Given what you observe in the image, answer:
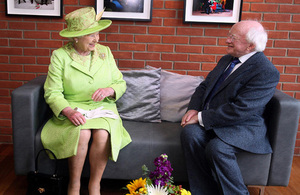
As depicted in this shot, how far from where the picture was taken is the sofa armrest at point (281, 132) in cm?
206

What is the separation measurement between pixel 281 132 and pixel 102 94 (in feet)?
3.98

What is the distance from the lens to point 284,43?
2885mm

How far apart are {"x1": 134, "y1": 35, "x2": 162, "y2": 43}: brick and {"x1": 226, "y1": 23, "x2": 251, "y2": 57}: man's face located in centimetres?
86

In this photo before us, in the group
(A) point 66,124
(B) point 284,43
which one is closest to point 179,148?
(A) point 66,124

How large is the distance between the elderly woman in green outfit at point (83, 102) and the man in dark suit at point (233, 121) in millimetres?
511

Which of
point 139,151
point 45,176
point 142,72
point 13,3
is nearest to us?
point 45,176

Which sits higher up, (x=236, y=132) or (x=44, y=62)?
(x=44, y=62)

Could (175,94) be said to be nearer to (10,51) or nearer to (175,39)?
(175,39)

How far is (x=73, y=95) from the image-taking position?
2.24m

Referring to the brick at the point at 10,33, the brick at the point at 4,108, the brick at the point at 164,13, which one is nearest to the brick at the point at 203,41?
the brick at the point at 164,13

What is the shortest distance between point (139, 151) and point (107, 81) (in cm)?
55

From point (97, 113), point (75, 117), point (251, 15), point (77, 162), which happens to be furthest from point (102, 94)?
point (251, 15)

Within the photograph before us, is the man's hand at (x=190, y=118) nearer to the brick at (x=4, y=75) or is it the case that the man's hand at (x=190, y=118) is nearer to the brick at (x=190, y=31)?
the brick at (x=190, y=31)

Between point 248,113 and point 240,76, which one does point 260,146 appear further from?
Result: point 240,76
